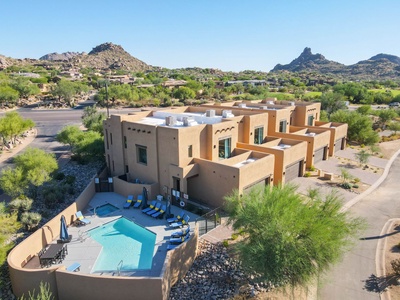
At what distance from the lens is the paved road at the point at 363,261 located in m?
13.7

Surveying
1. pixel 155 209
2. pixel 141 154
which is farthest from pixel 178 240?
pixel 141 154

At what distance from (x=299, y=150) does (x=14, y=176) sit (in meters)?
22.7

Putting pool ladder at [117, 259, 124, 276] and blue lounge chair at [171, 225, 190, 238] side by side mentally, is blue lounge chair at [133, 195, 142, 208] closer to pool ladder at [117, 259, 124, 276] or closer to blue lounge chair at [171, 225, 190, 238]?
blue lounge chair at [171, 225, 190, 238]

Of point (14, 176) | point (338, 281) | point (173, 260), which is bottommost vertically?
point (338, 281)

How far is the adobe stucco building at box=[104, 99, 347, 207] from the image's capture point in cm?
2047

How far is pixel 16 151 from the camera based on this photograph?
3556 centimetres

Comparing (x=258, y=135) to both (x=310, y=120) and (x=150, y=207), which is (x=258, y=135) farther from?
(x=150, y=207)

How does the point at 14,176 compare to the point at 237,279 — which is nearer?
the point at 237,279

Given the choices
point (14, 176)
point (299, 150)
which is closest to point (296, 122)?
point (299, 150)

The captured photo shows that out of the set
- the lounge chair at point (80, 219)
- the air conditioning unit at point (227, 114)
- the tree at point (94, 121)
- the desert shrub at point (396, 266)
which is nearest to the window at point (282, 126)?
the air conditioning unit at point (227, 114)

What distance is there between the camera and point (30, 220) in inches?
734

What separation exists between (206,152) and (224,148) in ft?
Result: 6.30

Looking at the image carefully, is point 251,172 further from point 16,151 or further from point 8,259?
point 16,151

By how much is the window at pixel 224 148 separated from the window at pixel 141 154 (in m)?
5.84
